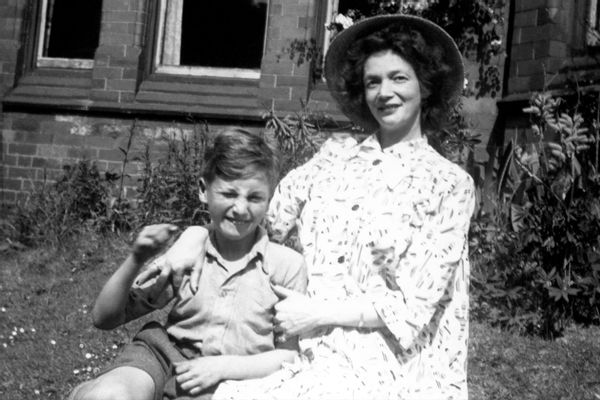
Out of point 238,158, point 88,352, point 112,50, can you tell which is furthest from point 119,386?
point 112,50

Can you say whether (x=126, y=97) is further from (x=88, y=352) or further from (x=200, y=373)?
(x=200, y=373)

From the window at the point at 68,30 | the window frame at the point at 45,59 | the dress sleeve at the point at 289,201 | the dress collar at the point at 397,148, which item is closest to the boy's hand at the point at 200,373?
the dress sleeve at the point at 289,201

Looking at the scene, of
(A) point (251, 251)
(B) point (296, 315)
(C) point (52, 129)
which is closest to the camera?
(B) point (296, 315)

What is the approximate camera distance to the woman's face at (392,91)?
274 cm

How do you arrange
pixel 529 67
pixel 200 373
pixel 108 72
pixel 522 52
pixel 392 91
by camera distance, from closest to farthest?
pixel 200 373 → pixel 392 91 → pixel 529 67 → pixel 522 52 → pixel 108 72

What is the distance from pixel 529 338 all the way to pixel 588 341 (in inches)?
14.1

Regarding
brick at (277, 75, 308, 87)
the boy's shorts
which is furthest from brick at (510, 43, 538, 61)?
the boy's shorts

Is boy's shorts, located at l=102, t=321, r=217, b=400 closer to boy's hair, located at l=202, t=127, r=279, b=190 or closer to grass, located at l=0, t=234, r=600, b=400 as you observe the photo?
boy's hair, located at l=202, t=127, r=279, b=190

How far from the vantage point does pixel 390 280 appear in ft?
8.34

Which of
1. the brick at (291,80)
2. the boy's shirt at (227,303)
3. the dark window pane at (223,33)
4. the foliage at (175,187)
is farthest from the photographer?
the dark window pane at (223,33)

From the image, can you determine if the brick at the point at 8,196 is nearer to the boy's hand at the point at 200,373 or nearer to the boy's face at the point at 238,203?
→ the boy's face at the point at 238,203

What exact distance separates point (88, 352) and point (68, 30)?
206 inches

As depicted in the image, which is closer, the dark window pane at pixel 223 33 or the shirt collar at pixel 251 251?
the shirt collar at pixel 251 251

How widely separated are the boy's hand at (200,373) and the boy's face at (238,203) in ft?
1.39
